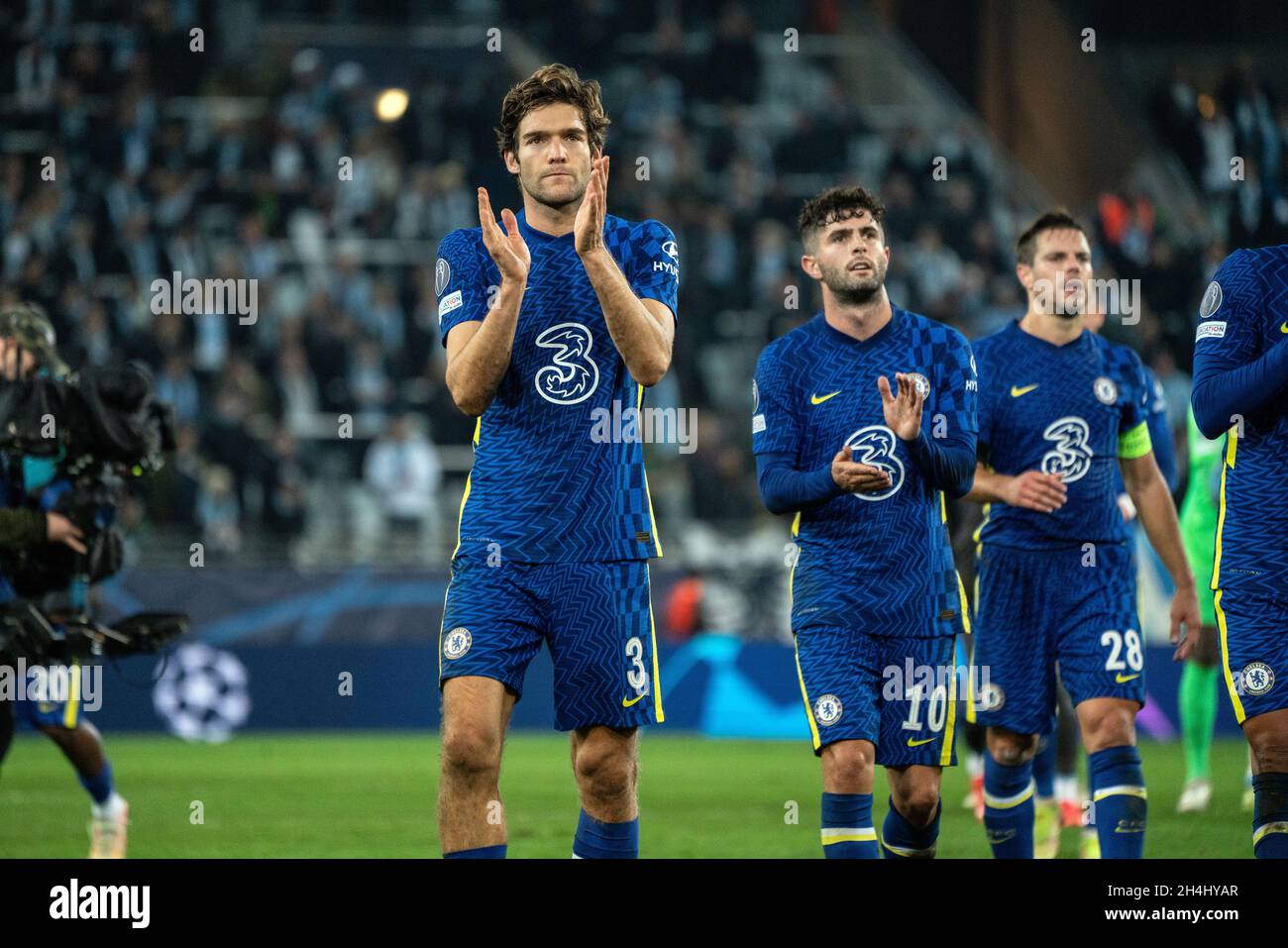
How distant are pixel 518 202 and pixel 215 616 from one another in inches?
240

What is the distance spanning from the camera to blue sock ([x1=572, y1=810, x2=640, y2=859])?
5.13 meters

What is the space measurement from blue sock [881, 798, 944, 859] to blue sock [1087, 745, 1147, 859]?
776mm

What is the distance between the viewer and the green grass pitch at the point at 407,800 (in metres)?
8.47

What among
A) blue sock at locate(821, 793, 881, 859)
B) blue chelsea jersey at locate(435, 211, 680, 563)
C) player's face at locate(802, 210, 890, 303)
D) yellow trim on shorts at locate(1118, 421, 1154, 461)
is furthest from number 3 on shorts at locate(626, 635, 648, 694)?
yellow trim on shorts at locate(1118, 421, 1154, 461)

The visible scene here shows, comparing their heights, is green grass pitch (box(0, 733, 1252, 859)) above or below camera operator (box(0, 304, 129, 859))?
below

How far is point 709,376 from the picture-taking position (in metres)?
18.2

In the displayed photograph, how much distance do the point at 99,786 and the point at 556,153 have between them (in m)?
4.28

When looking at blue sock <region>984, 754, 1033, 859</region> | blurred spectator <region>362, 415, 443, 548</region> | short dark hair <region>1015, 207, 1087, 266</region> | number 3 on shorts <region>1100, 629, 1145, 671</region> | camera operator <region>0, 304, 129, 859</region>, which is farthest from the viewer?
blurred spectator <region>362, 415, 443, 548</region>

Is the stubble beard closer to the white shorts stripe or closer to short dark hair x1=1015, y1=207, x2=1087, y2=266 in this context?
short dark hair x1=1015, y1=207, x2=1087, y2=266

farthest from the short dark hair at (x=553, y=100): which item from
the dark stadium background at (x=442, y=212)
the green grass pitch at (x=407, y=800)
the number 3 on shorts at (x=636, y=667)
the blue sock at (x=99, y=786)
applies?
the dark stadium background at (x=442, y=212)

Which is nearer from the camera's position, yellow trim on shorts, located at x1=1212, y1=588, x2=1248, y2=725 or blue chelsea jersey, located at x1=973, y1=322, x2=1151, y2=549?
yellow trim on shorts, located at x1=1212, y1=588, x2=1248, y2=725

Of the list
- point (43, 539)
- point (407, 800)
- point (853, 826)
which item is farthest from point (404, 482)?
point (853, 826)

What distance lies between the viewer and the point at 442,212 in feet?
63.5

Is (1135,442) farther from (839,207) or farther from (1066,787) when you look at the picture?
(1066,787)
